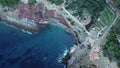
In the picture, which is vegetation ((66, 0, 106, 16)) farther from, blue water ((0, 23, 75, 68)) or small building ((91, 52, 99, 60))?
small building ((91, 52, 99, 60))

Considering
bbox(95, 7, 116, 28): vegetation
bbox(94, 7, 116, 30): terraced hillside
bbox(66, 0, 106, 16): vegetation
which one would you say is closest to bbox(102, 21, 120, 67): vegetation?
bbox(94, 7, 116, 30): terraced hillside

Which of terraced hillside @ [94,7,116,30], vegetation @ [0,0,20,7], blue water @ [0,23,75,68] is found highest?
vegetation @ [0,0,20,7]

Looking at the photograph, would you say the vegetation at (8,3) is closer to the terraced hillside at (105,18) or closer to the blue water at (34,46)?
the blue water at (34,46)

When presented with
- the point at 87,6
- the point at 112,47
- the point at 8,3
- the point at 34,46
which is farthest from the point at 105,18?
the point at 8,3

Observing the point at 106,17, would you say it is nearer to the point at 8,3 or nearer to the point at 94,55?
the point at 94,55

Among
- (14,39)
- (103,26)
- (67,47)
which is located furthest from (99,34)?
(14,39)

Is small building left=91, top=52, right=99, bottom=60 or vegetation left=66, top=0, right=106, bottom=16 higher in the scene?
vegetation left=66, top=0, right=106, bottom=16
